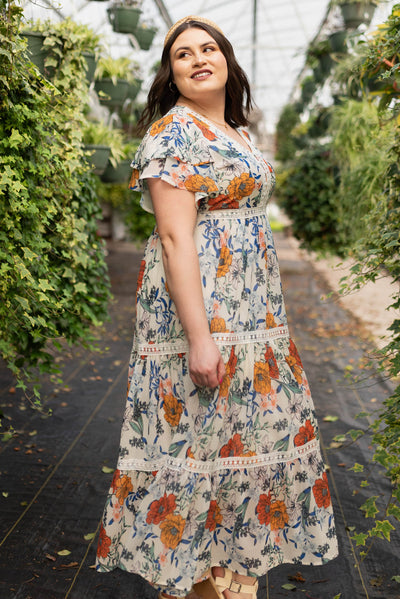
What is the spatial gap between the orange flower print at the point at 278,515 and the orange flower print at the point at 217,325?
1.48 feet

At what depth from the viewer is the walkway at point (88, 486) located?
2.01m

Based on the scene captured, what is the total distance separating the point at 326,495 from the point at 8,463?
5.49 feet

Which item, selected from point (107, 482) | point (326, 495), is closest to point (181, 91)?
point (326, 495)

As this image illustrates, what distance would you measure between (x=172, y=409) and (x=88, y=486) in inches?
48.8

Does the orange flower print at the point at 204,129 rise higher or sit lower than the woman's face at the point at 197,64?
lower

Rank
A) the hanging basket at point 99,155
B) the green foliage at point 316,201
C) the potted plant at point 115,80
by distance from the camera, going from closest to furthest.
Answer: the hanging basket at point 99,155, the potted plant at point 115,80, the green foliage at point 316,201

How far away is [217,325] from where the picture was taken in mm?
1561

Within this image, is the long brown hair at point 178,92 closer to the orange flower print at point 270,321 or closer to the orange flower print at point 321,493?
the orange flower print at point 270,321

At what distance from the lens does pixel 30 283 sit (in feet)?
6.52

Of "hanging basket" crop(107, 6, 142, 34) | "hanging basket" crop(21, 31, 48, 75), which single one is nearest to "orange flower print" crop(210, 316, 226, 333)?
"hanging basket" crop(21, 31, 48, 75)

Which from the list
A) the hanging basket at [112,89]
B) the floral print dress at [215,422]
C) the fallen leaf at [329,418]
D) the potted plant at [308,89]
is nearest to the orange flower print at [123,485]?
the floral print dress at [215,422]

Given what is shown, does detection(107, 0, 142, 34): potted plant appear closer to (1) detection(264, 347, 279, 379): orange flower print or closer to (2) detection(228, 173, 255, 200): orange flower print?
(2) detection(228, 173, 255, 200): orange flower print

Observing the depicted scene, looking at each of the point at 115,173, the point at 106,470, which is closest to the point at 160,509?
the point at 106,470

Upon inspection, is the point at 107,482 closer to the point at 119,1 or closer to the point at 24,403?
the point at 24,403
